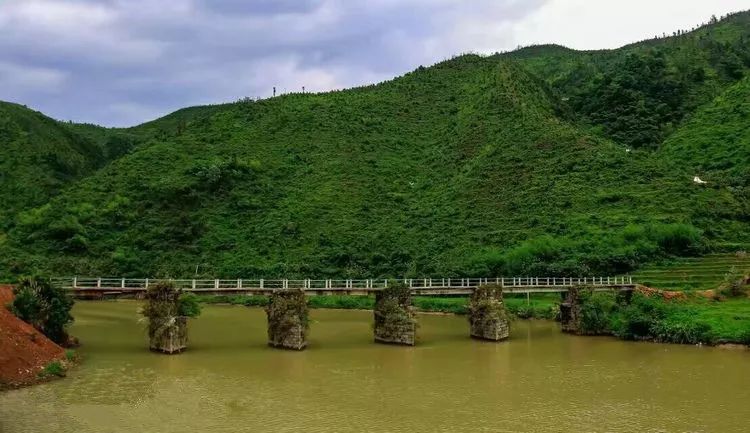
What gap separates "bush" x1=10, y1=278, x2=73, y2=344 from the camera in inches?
1590

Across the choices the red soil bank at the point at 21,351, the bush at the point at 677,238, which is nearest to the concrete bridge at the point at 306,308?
the red soil bank at the point at 21,351

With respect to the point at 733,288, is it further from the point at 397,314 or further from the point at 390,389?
the point at 390,389

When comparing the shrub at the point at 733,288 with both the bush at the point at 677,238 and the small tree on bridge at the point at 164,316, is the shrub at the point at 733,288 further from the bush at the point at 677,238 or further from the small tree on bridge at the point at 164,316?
the small tree on bridge at the point at 164,316

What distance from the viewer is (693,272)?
2751 inches

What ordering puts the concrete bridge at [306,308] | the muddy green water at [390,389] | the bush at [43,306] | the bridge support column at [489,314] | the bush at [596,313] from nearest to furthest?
the muddy green water at [390,389] → the bush at [43,306] → the concrete bridge at [306,308] → the bridge support column at [489,314] → the bush at [596,313]

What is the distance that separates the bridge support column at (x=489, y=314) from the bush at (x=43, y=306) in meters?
31.6

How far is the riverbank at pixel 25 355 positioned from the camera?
33.1m

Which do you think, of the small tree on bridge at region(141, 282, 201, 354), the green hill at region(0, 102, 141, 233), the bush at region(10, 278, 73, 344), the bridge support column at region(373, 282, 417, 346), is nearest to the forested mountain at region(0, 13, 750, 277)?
the green hill at region(0, 102, 141, 233)

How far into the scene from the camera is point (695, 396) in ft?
109

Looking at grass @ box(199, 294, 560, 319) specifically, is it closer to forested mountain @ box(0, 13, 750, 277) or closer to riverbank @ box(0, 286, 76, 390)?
forested mountain @ box(0, 13, 750, 277)

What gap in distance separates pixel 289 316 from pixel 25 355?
17055 mm

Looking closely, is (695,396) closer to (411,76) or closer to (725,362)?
(725,362)

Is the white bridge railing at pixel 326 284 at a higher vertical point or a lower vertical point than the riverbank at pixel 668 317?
higher

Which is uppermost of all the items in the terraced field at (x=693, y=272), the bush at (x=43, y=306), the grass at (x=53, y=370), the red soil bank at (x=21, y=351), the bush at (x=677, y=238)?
the bush at (x=677, y=238)
